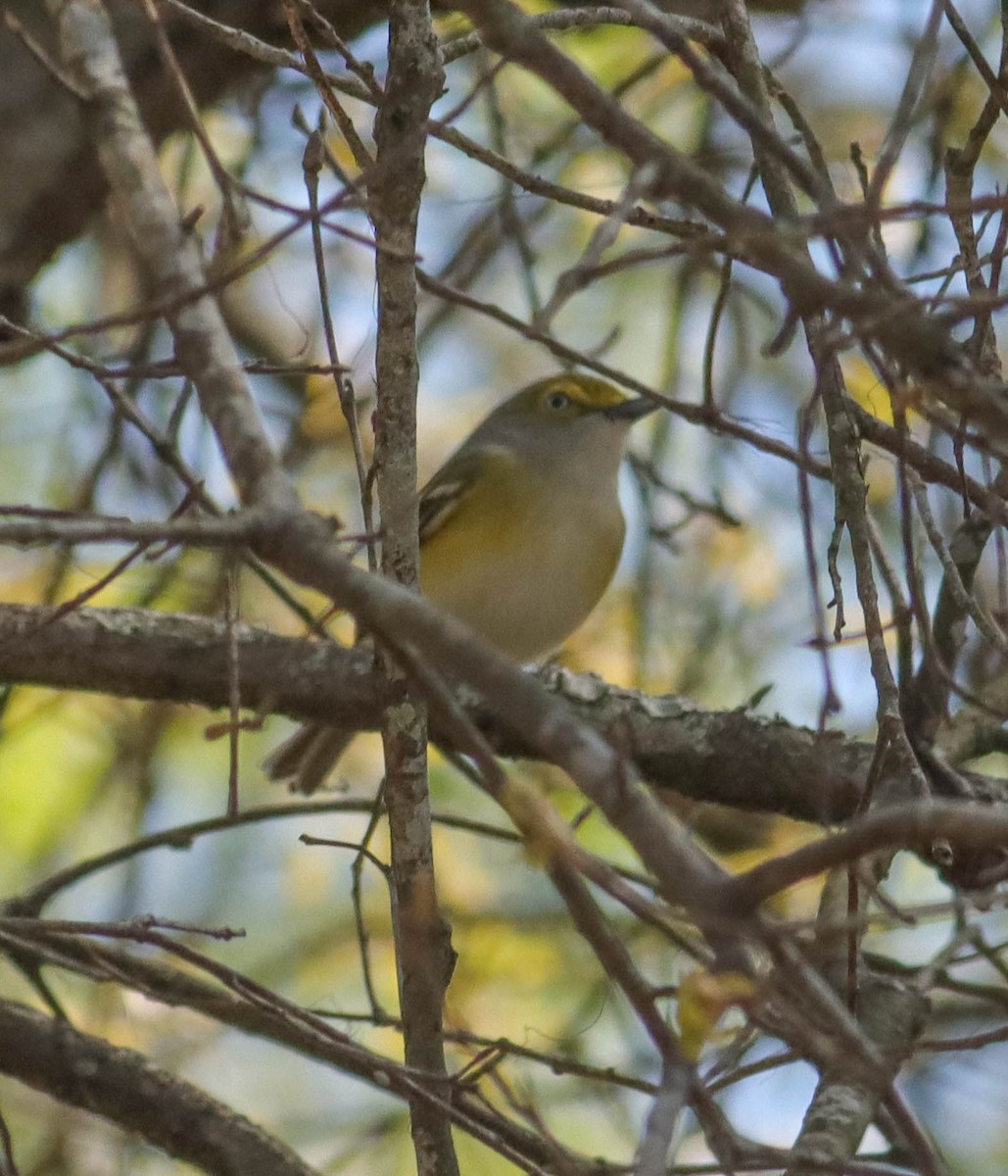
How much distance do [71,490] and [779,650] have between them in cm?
263

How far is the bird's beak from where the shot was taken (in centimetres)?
570

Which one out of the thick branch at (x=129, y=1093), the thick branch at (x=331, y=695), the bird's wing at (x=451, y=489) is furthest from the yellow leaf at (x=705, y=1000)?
the bird's wing at (x=451, y=489)

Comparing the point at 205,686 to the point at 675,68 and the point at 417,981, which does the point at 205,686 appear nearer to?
the point at 417,981

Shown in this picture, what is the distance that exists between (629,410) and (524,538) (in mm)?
607

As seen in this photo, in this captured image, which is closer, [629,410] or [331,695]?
[331,695]

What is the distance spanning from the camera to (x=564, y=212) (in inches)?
272

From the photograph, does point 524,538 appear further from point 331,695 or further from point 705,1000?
point 705,1000

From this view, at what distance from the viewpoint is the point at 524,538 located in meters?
5.64

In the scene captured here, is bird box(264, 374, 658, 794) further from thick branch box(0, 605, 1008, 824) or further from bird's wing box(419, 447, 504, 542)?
thick branch box(0, 605, 1008, 824)

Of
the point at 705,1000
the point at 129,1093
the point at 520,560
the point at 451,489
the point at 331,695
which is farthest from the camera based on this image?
the point at 451,489

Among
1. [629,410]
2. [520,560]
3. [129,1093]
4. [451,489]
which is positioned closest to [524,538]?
[520,560]

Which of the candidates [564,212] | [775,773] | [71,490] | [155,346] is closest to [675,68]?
[564,212]

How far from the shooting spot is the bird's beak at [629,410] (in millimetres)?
5703

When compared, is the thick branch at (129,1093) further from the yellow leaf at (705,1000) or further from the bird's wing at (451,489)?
the bird's wing at (451,489)
